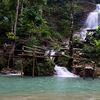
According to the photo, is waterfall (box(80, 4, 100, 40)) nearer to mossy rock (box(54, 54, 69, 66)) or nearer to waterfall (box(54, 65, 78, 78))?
mossy rock (box(54, 54, 69, 66))

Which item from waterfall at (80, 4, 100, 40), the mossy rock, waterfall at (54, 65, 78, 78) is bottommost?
waterfall at (54, 65, 78, 78)

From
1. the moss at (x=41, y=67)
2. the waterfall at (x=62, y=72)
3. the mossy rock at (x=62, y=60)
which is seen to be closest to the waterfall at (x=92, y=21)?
the mossy rock at (x=62, y=60)

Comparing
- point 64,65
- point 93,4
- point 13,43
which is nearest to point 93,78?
point 64,65

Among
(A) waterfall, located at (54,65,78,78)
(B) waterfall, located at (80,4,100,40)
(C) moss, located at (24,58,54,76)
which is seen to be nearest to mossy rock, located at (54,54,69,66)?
(A) waterfall, located at (54,65,78,78)

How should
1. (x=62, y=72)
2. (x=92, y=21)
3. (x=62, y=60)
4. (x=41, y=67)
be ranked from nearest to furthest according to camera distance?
1. (x=41, y=67)
2. (x=62, y=72)
3. (x=62, y=60)
4. (x=92, y=21)

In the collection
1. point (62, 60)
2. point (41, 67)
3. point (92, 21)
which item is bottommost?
point (41, 67)

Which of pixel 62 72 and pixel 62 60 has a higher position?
pixel 62 60

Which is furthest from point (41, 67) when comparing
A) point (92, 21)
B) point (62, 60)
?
point (92, 21)

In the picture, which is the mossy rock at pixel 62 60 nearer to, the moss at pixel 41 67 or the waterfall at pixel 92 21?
the moss at pixel 41 67

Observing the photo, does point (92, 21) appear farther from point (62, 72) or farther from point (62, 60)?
point (62, 72)

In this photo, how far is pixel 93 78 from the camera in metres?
31.0

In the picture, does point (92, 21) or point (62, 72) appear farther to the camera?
point (92, 21)

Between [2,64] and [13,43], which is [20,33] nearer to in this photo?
[13,43]

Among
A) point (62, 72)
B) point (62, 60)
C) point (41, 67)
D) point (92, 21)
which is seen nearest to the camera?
point (41, 67)
